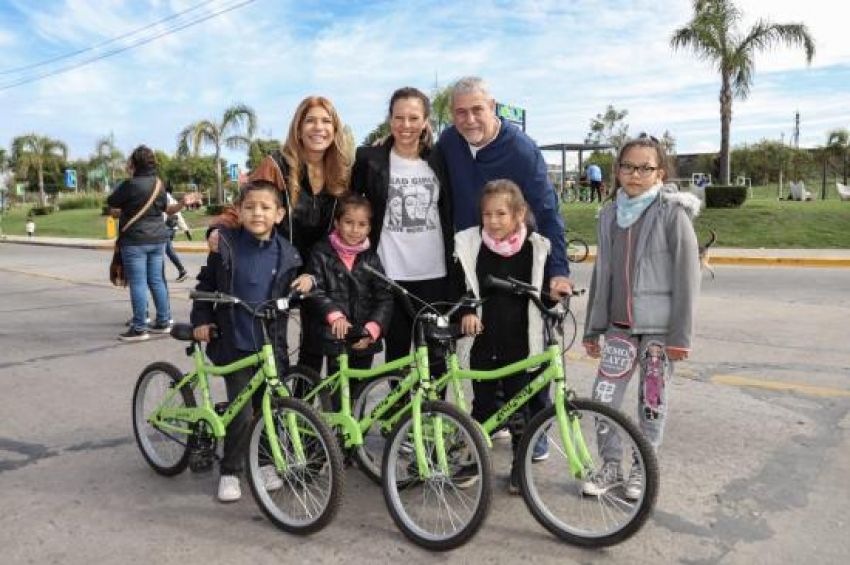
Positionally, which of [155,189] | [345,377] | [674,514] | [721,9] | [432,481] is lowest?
[674,514]

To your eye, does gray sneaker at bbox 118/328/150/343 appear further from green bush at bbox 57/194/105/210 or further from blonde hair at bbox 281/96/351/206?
green bush at bbox 57/194/105/210

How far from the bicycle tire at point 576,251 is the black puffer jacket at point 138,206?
9190 mm

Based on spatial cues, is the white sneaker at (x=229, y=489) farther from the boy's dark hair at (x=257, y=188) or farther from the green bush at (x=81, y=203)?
the green bush at (x=81, y=203)

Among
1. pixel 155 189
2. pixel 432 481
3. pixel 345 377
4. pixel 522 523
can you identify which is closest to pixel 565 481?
pixel 522 523

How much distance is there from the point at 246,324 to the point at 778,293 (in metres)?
8.51

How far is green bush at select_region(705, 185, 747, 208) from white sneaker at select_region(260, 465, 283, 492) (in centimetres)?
1947

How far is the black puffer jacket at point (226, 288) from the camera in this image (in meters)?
3.67

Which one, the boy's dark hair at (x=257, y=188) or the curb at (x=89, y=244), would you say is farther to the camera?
the curb at (x=89, y=244)

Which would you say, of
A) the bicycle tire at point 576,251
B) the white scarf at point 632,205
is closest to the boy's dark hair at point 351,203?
the white scarf at point 632,205

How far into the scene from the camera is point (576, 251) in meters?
15.4

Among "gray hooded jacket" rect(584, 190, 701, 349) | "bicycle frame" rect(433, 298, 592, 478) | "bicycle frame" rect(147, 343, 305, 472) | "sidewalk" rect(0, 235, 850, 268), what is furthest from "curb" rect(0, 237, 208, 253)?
"gray hooded jacket" rect(584, 190, 701, 349)

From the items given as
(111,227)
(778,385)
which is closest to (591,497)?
(778,385)

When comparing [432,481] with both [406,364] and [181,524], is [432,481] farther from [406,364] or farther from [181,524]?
[181,524]

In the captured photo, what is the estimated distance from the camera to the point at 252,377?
12.0ft
